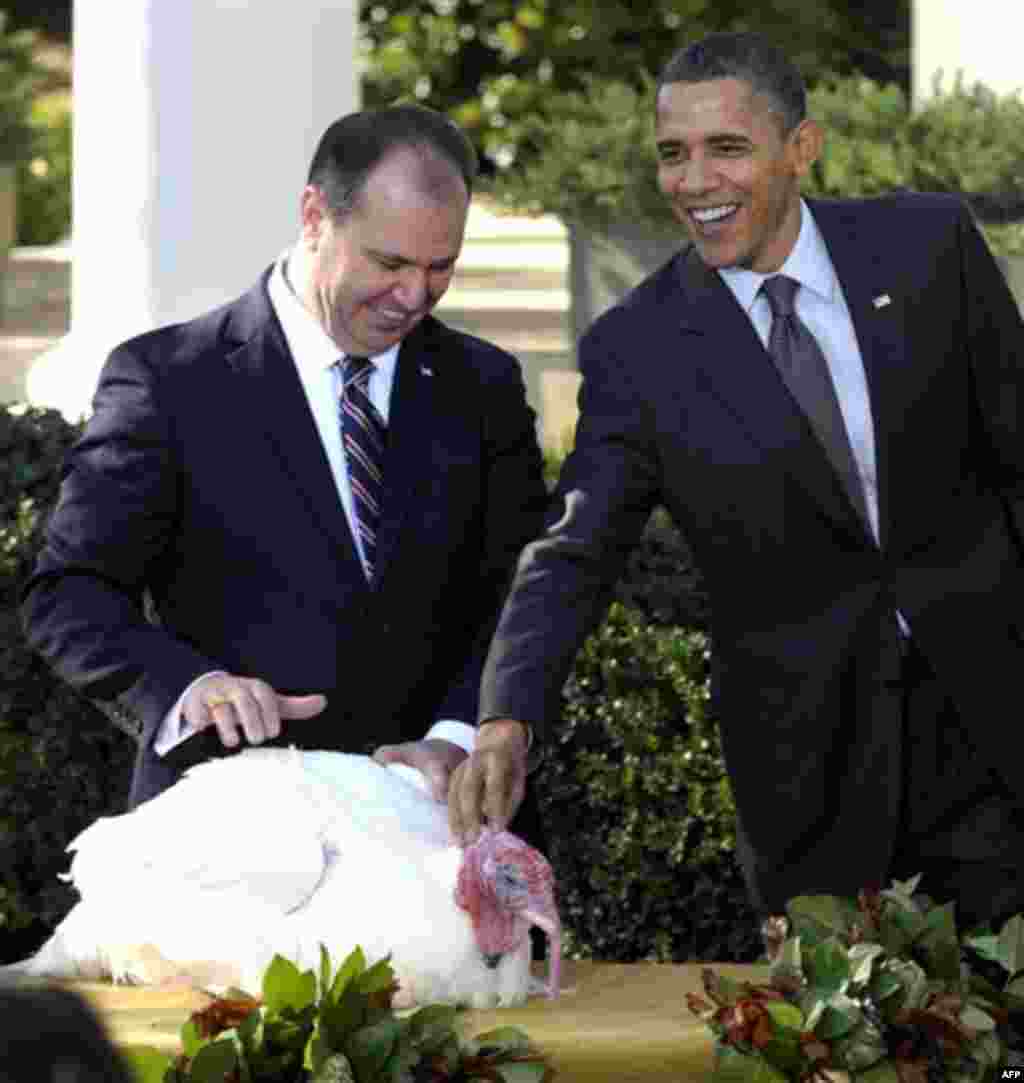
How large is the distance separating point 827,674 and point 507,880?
22.7 inches

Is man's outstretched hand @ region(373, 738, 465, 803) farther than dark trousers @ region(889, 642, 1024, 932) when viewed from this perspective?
No

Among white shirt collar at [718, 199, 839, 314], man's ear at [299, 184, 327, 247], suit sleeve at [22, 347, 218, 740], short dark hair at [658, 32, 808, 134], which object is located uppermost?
short dark hair at [658, 32, 808, 134]

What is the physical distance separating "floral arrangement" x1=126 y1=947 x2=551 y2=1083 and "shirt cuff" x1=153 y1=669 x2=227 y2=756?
43 centimetres

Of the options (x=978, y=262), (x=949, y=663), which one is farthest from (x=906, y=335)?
(x=949, y=663)

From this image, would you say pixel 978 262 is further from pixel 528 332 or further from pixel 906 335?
pixel 528 332

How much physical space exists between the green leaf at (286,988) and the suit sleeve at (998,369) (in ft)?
3.93

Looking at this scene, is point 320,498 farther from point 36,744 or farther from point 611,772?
point 36,744

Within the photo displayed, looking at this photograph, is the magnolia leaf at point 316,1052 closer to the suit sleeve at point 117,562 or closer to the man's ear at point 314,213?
the suit sleeve at point 117,562

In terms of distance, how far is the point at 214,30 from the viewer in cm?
676

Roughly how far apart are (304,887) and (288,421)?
2.23 feet

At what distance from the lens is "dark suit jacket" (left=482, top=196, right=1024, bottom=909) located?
3.93 meters

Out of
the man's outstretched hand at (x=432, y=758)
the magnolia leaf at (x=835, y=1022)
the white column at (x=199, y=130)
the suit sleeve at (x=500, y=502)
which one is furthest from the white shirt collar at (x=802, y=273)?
the white column at (x=199, y=130)

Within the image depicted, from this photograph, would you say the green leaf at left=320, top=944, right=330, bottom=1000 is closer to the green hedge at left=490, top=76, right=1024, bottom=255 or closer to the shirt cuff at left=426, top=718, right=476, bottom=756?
the shirt cuff at left=426, top=718, right=476, bottom=756

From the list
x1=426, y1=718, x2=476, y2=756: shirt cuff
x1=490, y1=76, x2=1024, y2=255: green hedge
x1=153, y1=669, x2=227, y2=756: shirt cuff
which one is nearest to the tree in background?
x1=490, y1=76, x2=1024, y2=255: green hedge
